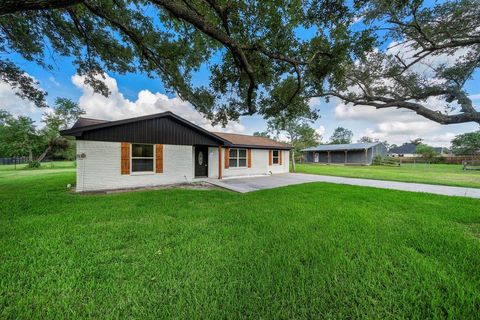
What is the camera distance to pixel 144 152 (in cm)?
902

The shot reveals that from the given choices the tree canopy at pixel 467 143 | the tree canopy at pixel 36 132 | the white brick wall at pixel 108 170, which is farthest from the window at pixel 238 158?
the tree canopy at pixel 467 143

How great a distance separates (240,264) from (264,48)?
17.3 ft

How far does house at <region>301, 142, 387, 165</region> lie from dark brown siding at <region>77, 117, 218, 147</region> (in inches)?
1094

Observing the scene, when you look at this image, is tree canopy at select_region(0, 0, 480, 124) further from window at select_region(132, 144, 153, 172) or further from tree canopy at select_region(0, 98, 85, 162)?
tree canopy at select_region(0, 98, 85, 162)

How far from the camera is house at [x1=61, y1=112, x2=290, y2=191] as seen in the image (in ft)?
25.0

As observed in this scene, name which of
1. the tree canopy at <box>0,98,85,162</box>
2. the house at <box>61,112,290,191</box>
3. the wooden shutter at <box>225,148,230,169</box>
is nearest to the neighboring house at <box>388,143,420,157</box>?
the wooden shutter at <box>225,148,230,169</box>

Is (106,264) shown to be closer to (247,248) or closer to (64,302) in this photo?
(64,302)

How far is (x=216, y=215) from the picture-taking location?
14.9ft

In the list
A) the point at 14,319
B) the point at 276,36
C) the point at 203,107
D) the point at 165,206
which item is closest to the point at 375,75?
the point at 276,36

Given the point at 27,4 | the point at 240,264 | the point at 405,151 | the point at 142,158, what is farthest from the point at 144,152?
the point at 405,151

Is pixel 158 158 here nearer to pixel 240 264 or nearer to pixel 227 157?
pixel 227 157

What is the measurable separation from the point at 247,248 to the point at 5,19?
10.7 m

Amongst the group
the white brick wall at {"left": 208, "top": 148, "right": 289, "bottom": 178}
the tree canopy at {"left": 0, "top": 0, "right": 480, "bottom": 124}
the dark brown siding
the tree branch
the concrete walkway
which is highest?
the tree canopy at {"left": 0, "top": 0, "right": 480, "bottom": 124}

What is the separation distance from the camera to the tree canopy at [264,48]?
17.2 feet
